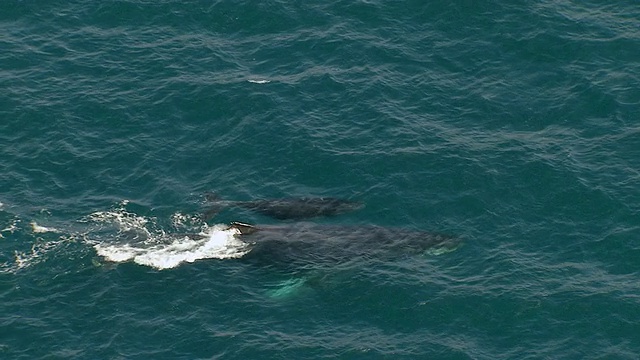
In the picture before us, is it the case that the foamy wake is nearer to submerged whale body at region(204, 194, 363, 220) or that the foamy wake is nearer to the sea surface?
the sea surface

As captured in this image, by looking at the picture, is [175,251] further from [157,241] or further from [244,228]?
[244,228]

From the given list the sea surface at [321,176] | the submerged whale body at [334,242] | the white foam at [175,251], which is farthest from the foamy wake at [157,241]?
the submerged whale body at [334,242]

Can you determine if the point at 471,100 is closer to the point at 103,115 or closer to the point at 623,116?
the point at 623,116

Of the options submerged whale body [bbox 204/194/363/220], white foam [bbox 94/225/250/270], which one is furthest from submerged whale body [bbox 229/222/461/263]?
submerged whale body [bbox 204/194/363/220]

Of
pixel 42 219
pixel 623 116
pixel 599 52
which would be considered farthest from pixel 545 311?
pixel 42 219

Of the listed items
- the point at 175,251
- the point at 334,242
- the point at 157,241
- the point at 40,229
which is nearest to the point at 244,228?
the point at 175,251

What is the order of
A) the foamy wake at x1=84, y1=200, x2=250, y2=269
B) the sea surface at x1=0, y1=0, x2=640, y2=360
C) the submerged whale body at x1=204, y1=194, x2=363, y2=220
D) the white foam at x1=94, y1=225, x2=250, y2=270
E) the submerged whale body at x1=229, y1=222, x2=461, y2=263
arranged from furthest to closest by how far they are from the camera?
the submerged whale body at x1=204, y1=194, x2=363, y2=220, the submerged whale body at x1=229, y1=222, x2=461, y2=263, the foamy wake at x1=84, y1=200, x2=250, y2=269, the white foam at x1=94, y1=225, x2=250, y2=270, the sea surface at x1=0, y1=0, x2=640, y2=360
